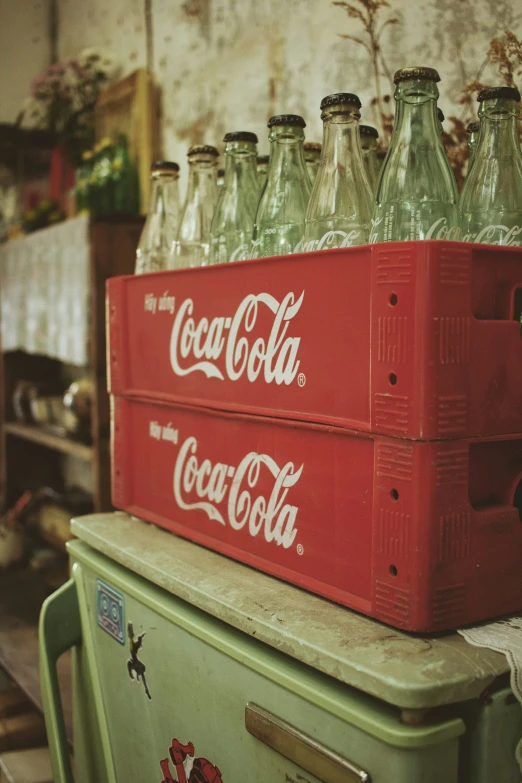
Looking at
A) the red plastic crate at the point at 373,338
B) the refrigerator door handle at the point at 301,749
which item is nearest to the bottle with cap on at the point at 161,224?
the red plastic crate at the point at 373,338

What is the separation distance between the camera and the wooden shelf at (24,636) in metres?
Answer: 1.76

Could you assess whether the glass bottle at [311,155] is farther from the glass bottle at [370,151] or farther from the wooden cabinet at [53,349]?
the wooden cabinet at [53,349]

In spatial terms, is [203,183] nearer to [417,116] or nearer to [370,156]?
[370,156]

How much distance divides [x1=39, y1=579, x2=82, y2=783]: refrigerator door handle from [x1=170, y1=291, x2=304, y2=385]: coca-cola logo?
48 cm

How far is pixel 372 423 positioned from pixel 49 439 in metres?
2.15

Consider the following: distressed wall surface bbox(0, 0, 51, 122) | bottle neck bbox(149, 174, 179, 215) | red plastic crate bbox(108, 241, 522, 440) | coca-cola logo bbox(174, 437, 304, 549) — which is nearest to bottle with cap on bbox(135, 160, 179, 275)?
bottle neck bbox(149, 174, 179, 215)

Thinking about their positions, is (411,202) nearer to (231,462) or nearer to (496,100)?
(496,100)

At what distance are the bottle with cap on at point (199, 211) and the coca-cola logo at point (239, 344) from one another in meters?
0.19

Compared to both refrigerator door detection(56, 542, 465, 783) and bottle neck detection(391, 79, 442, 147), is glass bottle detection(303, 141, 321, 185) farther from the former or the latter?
refrigerator door detection(56, 542, 465, 783)

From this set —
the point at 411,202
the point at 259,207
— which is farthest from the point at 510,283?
the point at 259,207

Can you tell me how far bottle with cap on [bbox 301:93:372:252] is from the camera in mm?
911

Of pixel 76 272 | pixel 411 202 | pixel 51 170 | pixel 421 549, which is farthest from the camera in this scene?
pixel 51 170

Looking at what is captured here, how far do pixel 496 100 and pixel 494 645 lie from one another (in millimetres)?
622

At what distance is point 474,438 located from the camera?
0.74 m
